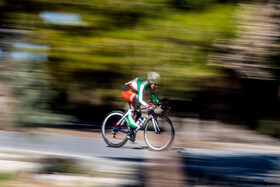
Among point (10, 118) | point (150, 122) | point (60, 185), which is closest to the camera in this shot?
point (10, 118)

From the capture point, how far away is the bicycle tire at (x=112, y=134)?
607 cm

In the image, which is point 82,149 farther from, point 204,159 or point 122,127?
point 204,159

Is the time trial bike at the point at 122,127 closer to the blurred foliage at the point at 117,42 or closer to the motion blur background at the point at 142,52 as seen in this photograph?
the motion blur background at the point at 142,52

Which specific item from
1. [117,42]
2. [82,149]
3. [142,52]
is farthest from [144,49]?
[82,149]

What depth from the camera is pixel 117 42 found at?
7.36ft

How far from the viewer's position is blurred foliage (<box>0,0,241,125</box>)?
7.31ft

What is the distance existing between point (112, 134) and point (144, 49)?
4.68 m

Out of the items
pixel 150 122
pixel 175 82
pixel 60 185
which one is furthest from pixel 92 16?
pixel 150 122

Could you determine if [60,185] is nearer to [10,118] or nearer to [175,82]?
[10,118]

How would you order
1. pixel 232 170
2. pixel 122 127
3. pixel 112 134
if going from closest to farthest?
pixel 232 170 < pixel 122 127 < pixel 112 134

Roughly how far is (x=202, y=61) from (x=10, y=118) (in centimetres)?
182

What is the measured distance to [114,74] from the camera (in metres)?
2.38

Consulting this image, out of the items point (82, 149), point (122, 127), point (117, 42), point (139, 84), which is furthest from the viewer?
point (82, 149)

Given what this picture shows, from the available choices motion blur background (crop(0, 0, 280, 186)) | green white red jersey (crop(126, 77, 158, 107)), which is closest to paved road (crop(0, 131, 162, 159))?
green white red jersey (crop(126, 77, 158, 107))
